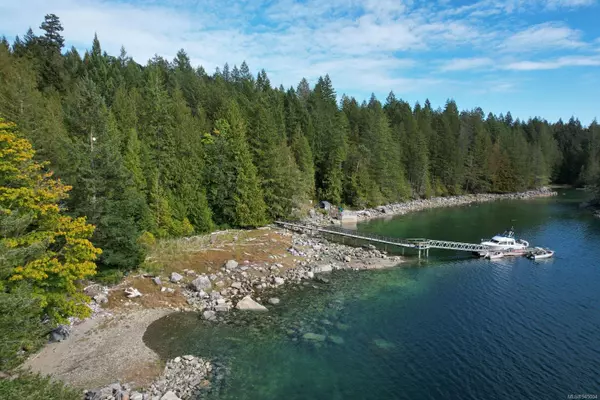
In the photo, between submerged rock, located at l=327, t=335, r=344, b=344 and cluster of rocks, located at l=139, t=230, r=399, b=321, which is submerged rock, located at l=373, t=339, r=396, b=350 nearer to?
submerged rock, located at l=327, t=335, r=344, b=344

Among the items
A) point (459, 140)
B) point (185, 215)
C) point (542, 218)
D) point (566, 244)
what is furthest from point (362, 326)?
point (459, 140)

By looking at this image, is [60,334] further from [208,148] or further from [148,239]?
[208,148]

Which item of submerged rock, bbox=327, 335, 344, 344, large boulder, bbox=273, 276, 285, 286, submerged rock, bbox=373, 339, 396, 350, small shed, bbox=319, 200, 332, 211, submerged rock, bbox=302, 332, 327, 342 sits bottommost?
submerged rock, bbox=373, 339, 396, 350

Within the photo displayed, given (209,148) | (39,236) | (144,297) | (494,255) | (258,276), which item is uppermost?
(209,148)

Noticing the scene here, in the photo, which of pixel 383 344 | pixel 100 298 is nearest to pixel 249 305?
pixel 383 344

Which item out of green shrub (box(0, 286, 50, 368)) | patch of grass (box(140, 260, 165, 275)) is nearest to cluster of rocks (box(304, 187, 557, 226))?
patch of grass (box(140, 260, 165, 275))

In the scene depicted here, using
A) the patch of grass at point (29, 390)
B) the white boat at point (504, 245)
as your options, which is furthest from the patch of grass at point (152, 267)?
the white boat at point (504, 245)
